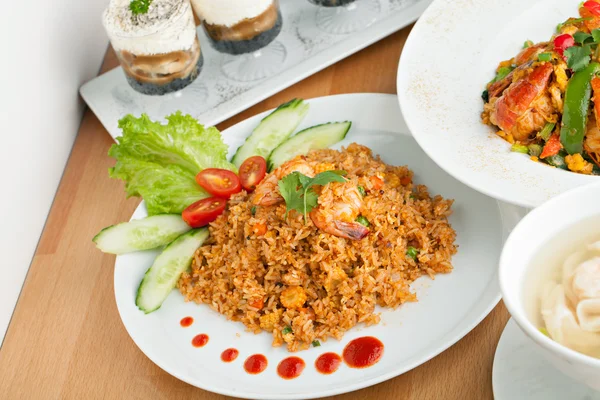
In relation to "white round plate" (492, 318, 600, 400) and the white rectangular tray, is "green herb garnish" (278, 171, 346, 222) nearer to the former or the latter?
"white round plate" (492, 318, 600, 400)

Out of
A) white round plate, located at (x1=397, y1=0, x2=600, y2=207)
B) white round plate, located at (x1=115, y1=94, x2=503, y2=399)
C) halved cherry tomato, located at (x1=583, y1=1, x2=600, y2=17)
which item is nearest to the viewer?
white round plate, located at (x1=115, y1=94, x2=503, y2=399)

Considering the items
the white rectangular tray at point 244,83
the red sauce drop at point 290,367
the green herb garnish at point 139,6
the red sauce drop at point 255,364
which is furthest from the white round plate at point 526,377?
the green herb garnish at point 139,6

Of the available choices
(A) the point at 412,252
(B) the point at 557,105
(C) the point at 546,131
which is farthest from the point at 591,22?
(A) the point at 412,252

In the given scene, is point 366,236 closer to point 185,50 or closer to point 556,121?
point 556,121

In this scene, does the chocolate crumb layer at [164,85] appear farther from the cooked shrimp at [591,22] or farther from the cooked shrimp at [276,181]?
the cooked shrimp at [591,22]

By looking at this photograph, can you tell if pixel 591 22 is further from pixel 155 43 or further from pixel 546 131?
pixel 155 43

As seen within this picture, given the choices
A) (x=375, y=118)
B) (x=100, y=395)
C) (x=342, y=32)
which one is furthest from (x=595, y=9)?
(x=100, y=395)

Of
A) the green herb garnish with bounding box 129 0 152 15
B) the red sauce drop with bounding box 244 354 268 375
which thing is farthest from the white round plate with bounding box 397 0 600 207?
the green herb garnish with bounding box 129 0 152 15
